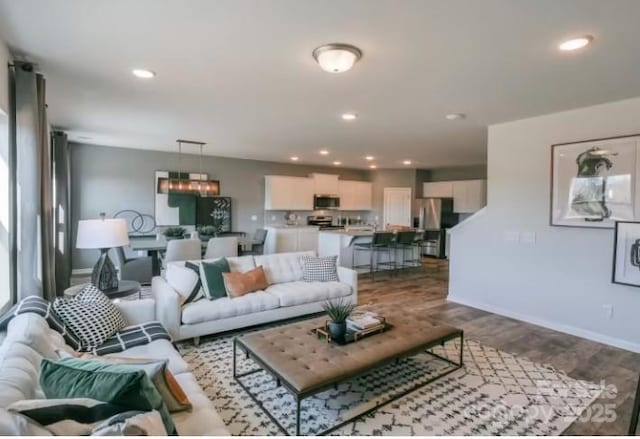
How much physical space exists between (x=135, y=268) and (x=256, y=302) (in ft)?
9.75

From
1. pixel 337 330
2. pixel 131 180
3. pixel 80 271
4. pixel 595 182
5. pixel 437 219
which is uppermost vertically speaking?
pixel 131 180

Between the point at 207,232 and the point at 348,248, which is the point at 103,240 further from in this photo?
the point at 348,248

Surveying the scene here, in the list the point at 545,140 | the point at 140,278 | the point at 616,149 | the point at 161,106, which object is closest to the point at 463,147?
the point at 545,140

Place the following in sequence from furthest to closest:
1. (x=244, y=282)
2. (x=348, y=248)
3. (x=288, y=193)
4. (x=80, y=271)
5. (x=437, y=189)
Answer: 1. (x=437, y=189)
2. (x=288, y=193)
3. (x=348, y=248)
4. (x=80, y=271)
5. (x=244, y=282)

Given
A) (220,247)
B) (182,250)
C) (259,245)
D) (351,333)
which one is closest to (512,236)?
(351,333)

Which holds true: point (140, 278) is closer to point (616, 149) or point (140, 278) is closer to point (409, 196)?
point (616, 149)

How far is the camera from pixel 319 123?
4.70 metres

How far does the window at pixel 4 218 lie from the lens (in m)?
2.61

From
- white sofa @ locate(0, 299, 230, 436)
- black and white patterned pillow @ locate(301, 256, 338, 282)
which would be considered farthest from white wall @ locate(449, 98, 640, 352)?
white sofa @ locate(0, 299, 230, 436)

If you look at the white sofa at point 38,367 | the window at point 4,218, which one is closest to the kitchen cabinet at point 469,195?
the white sofa at point 38,367

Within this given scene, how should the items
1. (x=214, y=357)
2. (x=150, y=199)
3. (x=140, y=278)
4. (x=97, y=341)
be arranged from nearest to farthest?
(x=97, y=341), (x=214, y=357), (x=140, y=278), (x=150, y=199)

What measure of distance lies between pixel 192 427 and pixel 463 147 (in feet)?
20.5

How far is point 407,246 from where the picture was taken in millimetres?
7621

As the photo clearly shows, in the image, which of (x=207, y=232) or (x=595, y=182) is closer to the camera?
(x=595, y=182)
